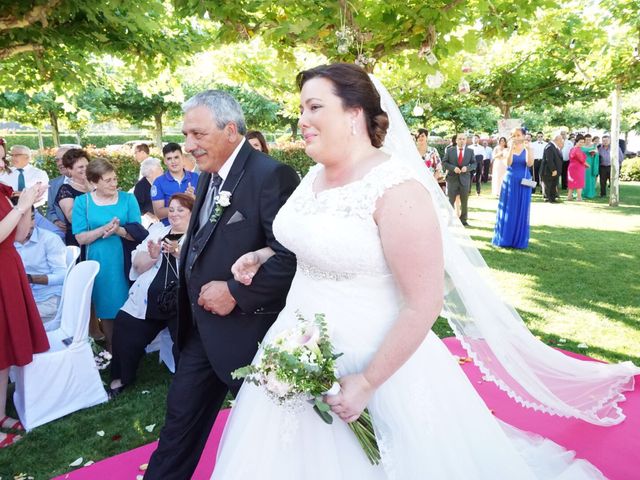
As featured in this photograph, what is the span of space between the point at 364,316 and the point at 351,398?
0.34 metres

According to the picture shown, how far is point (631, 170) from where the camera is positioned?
911 inches

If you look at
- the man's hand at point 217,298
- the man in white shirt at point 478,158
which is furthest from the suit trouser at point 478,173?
the man's hand at point 217,298

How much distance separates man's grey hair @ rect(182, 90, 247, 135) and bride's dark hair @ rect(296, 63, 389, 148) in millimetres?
652

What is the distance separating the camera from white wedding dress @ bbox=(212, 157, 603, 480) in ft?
6.43

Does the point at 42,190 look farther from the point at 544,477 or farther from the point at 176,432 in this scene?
the point at 544,477

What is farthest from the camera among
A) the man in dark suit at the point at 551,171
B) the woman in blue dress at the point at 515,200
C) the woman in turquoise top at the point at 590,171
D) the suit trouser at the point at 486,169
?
the suit trouser at the point at 486,169

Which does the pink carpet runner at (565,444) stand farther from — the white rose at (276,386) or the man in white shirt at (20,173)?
the man in white shirt at (20,173)

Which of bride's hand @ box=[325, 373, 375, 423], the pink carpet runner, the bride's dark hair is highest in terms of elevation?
the bride's dark hair

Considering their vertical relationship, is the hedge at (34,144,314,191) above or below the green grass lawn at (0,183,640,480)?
above

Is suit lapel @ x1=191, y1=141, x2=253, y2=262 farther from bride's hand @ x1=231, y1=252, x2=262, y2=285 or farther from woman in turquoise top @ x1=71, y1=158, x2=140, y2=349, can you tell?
woman in turquoise top @ x1=71, y1=158, x2=140, y2=349

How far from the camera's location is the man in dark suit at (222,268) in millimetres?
2521

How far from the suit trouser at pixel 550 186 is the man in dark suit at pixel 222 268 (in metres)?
15.9

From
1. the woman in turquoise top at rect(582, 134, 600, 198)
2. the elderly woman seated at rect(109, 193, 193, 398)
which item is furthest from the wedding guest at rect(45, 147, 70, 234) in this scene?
the woman in turquoise top at rect(582, 134, 600, 198)

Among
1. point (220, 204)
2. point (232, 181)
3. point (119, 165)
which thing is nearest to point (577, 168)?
point (119, 165)
